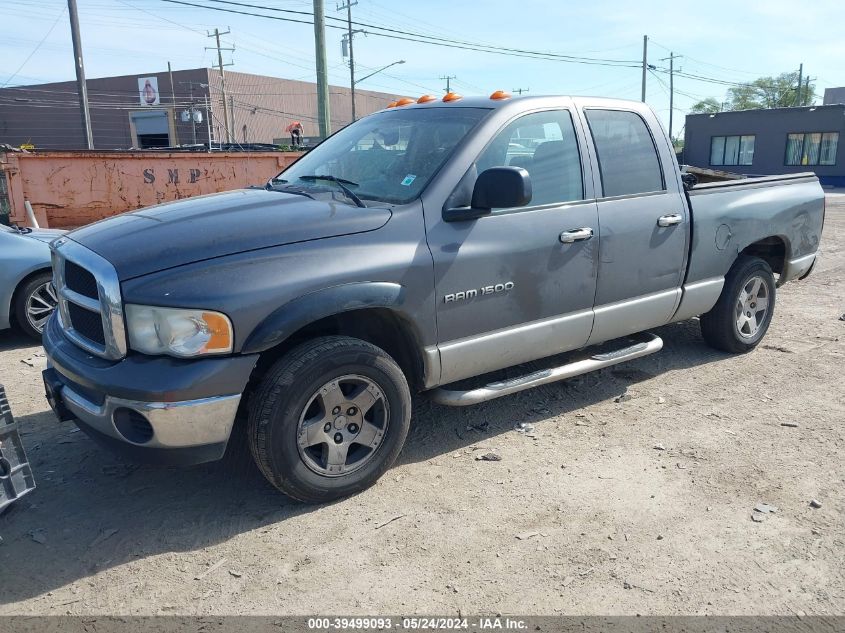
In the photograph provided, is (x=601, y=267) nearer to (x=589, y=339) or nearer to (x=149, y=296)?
(x=589, y=339)

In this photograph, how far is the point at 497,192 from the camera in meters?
3.58

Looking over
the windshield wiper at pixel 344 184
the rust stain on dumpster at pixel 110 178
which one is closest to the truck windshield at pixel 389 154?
the windshield wiper at pixel 344 184

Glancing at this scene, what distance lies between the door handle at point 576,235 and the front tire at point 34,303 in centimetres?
461

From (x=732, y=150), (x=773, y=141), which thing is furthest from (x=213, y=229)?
(x=732, y=150)

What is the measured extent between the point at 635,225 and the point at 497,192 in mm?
1344

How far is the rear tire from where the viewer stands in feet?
17.9

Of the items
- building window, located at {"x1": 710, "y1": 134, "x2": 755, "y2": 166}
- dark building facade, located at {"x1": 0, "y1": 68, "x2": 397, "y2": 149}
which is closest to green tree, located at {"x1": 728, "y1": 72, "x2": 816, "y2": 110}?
building window, located at {"x1": 710, "y1": 134, "x2": 755, "y2": 166}

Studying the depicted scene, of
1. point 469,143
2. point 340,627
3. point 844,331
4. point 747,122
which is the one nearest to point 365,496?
point 340,627

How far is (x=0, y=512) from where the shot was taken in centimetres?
330

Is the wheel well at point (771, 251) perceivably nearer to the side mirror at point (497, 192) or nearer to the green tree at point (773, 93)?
the side mirror at point (497, 192)

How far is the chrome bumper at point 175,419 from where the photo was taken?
2.96m

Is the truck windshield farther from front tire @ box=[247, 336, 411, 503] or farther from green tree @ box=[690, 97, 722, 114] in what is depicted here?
green tree @ box=[690, 97, 722, 114]

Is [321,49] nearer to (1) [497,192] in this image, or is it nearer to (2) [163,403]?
(1) [497,192]

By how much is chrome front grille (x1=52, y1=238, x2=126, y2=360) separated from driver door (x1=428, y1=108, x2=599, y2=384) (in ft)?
5.00
